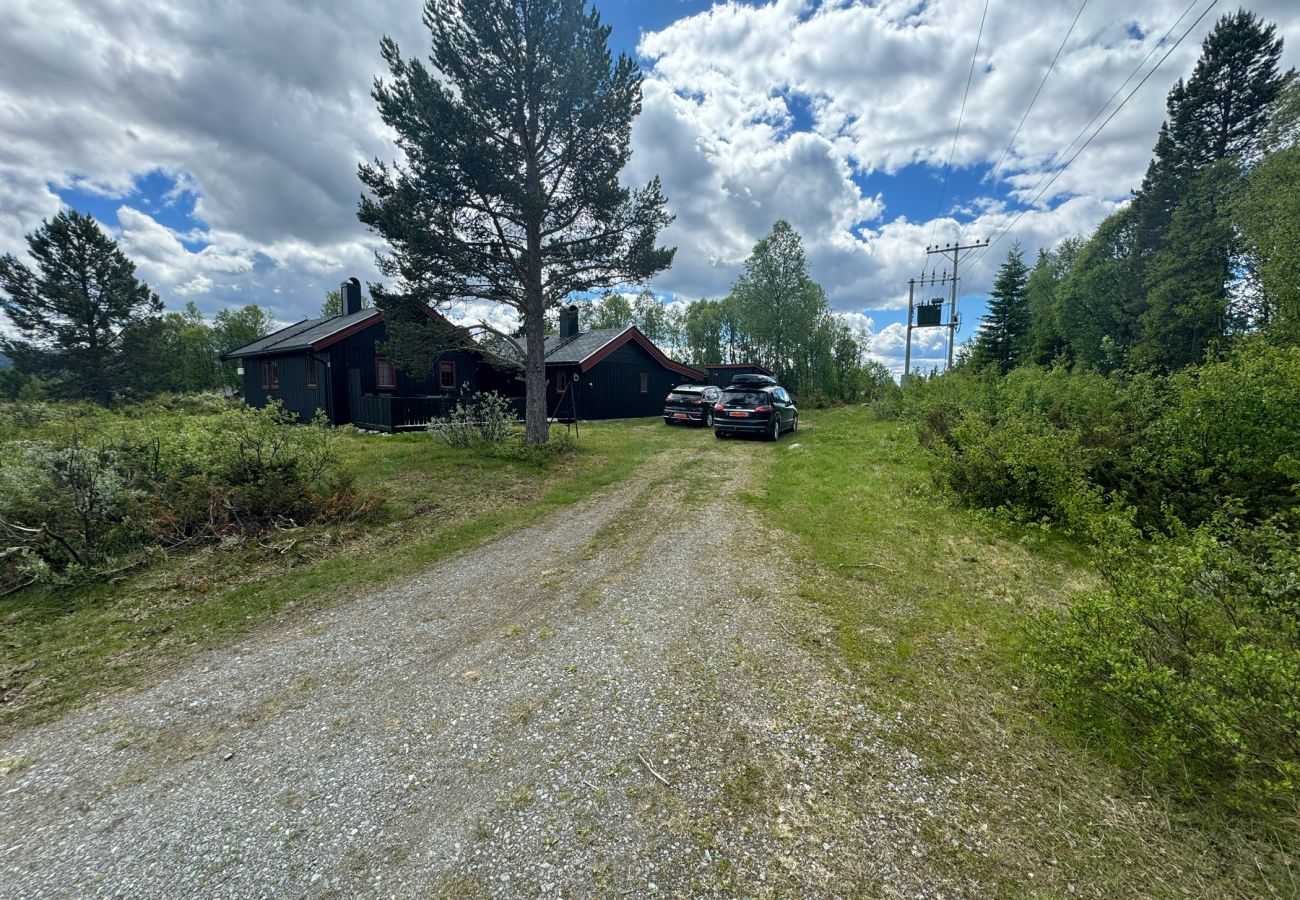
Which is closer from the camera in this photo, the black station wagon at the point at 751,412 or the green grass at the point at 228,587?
the green grass at the point at 228,587

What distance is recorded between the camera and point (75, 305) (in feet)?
86.4

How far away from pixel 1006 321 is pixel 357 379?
38.0 metres

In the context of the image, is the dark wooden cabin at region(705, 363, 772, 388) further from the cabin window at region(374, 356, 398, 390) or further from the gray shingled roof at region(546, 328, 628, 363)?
the cabin window at region(374, 356, 398, 390)

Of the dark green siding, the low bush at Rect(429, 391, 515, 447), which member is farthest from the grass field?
the dark green siding

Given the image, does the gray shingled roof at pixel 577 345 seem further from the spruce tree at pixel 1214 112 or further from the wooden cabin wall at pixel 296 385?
the spruce tree at pixel 1214 112

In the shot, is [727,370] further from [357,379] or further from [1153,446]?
[1153,446]

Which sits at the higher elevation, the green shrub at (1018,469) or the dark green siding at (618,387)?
the dark green siding at (618,387)

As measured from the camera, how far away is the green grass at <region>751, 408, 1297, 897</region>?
6.10ft

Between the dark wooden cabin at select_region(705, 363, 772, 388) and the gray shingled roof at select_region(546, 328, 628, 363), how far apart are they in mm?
9326

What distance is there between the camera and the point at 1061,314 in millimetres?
29953

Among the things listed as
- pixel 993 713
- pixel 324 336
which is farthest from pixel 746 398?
pixel 324 336

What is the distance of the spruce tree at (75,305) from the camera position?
25.5m

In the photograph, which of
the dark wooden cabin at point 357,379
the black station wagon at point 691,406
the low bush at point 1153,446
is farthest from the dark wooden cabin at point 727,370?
the low bush at point 1153,446

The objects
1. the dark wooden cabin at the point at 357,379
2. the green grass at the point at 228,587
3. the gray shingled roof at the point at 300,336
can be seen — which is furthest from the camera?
the gray shingled roof at the point at 300,336
